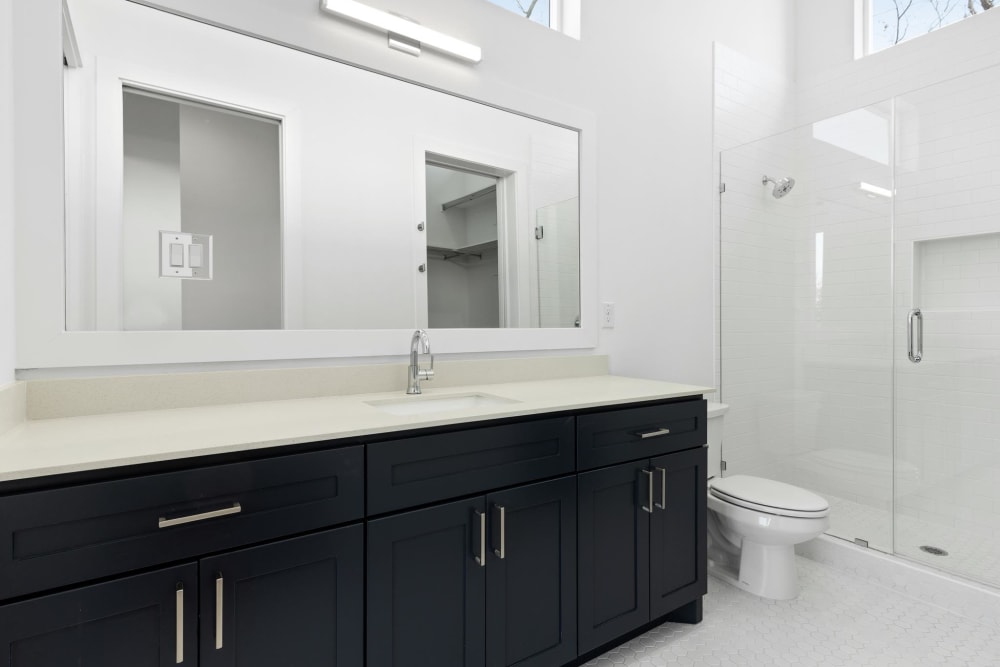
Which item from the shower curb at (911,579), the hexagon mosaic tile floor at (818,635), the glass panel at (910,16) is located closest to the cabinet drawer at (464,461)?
the hexagon mosaic tile floor at (818,635)

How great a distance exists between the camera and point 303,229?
5.24ft

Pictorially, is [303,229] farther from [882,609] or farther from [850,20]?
[850,20]

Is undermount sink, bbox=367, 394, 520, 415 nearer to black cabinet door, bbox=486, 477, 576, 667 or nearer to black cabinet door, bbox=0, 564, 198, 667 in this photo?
black cabinet door, bbox=486, 477, 576, 667

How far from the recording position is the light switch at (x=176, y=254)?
1396mm

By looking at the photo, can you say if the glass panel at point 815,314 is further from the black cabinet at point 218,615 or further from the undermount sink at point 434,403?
the black cabinet at point 218,615

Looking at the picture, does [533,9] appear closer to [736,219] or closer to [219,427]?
[736,219]

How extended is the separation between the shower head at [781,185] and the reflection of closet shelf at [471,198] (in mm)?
1703

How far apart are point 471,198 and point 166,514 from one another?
1.41 meters

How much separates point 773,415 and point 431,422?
2.32 meters

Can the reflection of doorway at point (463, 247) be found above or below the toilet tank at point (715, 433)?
above

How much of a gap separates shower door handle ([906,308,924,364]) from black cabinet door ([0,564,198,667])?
2785mm

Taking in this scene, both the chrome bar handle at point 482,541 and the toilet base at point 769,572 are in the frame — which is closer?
the chrome bar handle at point 482,541

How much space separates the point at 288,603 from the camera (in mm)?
1040

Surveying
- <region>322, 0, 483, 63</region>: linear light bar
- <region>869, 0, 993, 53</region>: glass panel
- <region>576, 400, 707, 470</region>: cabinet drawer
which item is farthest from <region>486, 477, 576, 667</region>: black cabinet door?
<region>869, 0, 993, 53</region>: glass panel
